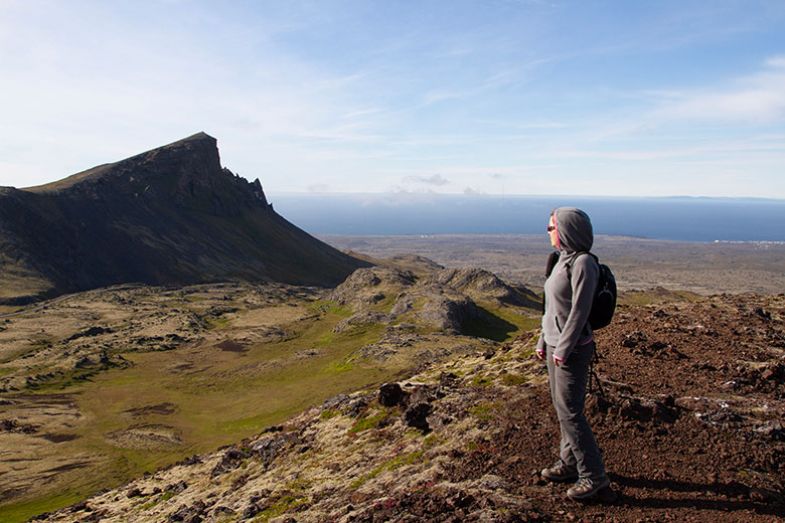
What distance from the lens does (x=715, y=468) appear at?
11.6m

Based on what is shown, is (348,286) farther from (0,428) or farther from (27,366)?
(0,428)

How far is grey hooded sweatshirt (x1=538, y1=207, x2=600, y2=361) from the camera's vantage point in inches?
384

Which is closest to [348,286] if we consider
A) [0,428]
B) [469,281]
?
[469,281]

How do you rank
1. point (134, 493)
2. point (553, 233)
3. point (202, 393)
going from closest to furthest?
point (553, 233) → point (134, 493) → point (202, 393)

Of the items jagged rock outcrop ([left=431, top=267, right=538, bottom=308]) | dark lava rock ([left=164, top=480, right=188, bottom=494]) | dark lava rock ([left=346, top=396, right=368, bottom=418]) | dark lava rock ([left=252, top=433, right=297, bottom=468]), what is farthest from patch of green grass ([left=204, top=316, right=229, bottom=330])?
dark lava rock ([left=346, top=396, right=368, bottom=418])

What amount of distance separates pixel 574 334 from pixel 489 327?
260ft

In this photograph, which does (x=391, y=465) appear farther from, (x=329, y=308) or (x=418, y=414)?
(x=329, y=308)

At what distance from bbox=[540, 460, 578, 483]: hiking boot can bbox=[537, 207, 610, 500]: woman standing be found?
0.48 meters

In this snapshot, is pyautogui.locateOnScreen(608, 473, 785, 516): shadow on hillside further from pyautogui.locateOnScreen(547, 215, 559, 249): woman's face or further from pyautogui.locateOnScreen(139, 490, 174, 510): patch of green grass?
pyautogui.locateOnScreen(139, 490, 174, 510): patch of green grass

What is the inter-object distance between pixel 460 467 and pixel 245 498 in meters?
10.2

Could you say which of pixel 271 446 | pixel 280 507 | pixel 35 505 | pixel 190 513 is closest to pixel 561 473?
pixel 280 507

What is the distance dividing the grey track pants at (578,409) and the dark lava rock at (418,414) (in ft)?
28.5

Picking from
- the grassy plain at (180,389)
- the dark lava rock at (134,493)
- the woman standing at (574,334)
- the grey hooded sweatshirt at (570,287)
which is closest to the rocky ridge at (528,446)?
the dark lava rock at (134,493)

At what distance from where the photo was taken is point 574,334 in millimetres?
9797
